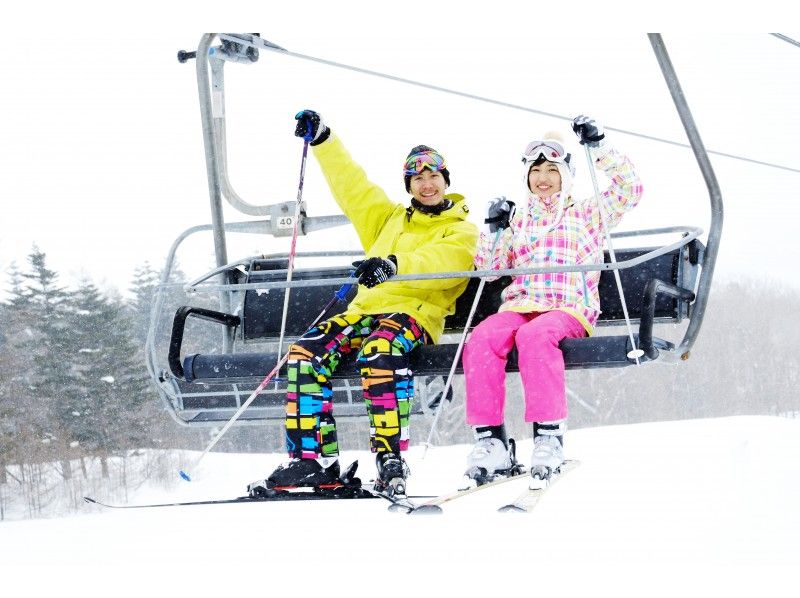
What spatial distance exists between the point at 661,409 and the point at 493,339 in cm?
4664

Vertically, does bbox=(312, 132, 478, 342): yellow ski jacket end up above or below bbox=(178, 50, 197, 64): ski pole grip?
below

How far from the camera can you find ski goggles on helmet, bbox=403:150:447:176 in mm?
Answer: 3771

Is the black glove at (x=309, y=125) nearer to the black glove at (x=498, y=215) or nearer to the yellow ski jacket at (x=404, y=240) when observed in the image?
the yellow ski jacket at (x=404, y=240)

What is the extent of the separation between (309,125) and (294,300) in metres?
0.89

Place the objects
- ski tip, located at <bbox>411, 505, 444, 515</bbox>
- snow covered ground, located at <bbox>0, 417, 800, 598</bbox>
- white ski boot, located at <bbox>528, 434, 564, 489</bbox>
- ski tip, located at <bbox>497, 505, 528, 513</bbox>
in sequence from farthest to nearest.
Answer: white ski boot, located at <bbox>528, 434, 564, 489</bbox> < ski tip, located at <bbox>411, 505, 444, 515</bbox> < ski tip, located at <bbox>497, 505, 528, 513</bbox> < snow covered ground, located at <bbox>0, 417, 800, 598</bbox>

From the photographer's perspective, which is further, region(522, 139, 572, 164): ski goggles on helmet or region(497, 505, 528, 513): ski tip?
region(522, 139, 572, 164): ski goggles on helmet

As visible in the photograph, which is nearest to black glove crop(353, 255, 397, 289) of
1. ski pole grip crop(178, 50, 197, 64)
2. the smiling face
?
the smiling face

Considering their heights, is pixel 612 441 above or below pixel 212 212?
below

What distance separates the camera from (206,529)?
3049mm

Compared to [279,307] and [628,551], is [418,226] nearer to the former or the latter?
[279,307]

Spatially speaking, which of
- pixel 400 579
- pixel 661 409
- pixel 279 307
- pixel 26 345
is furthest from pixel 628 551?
pixel 661 409

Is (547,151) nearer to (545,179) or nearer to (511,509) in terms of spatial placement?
(545,179)

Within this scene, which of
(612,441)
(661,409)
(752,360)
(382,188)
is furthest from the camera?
(752,360)

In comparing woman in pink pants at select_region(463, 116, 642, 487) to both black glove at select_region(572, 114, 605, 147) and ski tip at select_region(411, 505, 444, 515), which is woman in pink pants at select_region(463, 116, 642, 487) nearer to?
black glove at select_region(572, 114, 605, 147)
